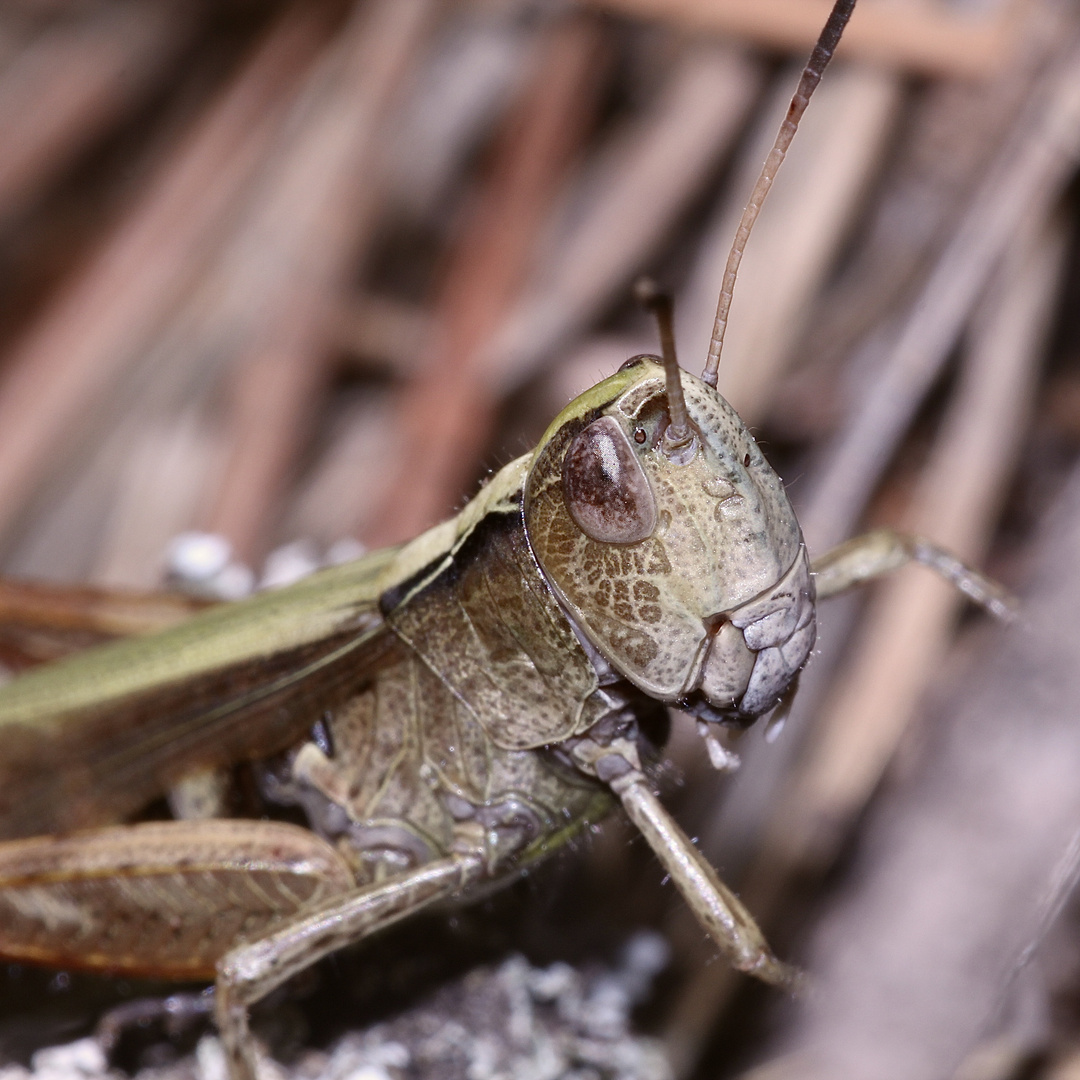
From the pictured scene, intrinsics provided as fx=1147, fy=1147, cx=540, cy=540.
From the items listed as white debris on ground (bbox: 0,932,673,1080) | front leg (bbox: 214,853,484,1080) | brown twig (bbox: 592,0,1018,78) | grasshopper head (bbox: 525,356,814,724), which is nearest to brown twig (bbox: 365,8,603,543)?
brown twig (bbox: 592,0,1018,78)

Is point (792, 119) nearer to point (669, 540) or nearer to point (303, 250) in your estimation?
point (669, 540)

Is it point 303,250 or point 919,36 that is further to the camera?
point 303,250

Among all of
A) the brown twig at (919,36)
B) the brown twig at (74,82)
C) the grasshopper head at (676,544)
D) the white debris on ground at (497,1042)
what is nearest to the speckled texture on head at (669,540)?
the grasshopper head at (676,544)

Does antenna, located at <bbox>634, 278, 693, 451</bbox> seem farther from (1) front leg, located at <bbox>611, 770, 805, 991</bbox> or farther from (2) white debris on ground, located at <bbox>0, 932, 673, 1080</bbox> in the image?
(2) white debris on ground, located at <bbox>0, 932, 673, 1080</bbox>

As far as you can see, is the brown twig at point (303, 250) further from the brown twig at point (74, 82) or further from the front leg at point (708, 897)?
the front leg at point (708, 897)

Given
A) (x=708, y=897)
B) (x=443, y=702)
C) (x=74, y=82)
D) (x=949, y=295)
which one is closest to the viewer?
(x=708, y=897)

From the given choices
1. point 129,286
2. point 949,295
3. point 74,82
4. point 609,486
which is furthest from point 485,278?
point 609,486

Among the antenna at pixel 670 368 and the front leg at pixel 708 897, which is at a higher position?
the antenna at pixel 670 368

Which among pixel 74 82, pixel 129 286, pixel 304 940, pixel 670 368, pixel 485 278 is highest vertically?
pixel 74 82
